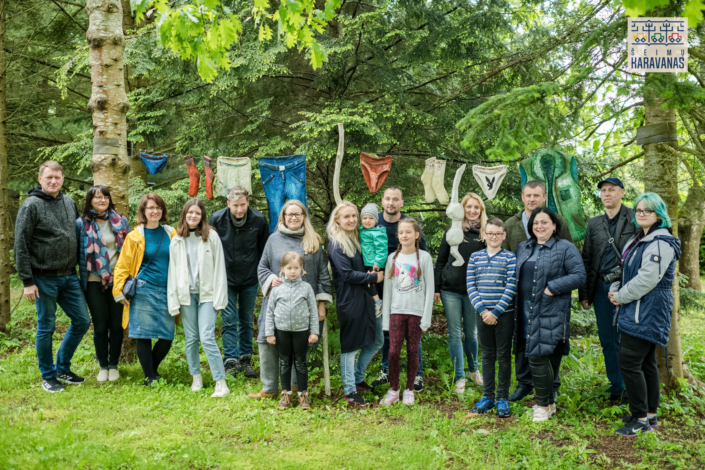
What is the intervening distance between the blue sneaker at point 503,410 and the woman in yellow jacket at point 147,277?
336cm

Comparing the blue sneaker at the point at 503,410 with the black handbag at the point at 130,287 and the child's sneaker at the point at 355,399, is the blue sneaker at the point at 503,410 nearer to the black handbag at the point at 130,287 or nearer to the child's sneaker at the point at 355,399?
Result: the child's sneaker at the point at 355,399

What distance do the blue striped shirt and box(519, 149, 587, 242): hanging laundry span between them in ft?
3.98

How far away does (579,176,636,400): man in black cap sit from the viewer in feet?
15.2

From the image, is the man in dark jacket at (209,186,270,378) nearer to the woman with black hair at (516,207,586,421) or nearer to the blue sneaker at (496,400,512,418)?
the blue sneaker at (496,400,512,418)

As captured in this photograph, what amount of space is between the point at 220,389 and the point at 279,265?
4.63 feet

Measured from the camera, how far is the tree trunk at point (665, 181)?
16.4ft

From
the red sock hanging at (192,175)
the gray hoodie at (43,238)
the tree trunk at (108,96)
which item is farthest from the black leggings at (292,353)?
the tree trunk at (108,96)

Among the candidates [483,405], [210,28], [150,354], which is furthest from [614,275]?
[150,354]

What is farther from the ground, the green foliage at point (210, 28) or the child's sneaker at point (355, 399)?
the green foliage at point (210, 28)

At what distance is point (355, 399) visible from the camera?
4.87 metres

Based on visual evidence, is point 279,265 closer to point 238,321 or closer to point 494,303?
point 238,321

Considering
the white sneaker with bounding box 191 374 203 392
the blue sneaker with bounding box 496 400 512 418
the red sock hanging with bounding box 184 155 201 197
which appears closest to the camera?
the blue sneaker with bounding box 496 400 512 418

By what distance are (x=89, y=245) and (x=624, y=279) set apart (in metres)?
5.19

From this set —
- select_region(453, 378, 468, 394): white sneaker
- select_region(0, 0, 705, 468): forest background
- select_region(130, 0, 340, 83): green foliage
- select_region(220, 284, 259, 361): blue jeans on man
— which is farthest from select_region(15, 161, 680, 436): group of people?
select_region(130, 0, 340, 83): green foliage
